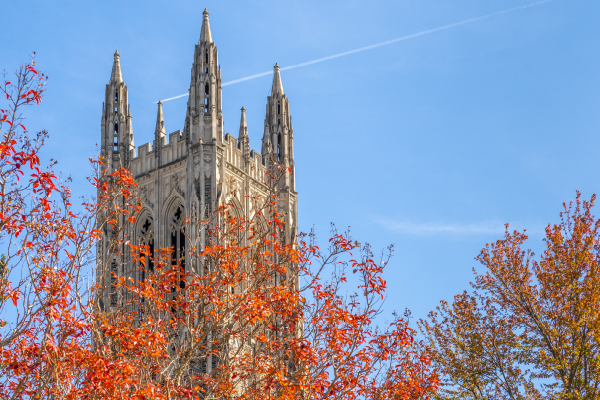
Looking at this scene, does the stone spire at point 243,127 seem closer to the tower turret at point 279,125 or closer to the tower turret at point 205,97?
the tower turret at point 279,125

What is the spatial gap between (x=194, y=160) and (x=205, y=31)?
7520 millimetres

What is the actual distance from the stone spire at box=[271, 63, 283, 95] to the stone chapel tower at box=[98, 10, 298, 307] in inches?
31.5

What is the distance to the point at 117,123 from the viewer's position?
159 ft

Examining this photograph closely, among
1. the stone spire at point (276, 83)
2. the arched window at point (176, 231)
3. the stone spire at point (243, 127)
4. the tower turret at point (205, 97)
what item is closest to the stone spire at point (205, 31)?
the tower turret at point (205, 97)

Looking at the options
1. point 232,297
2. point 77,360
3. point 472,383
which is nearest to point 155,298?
point 232,297

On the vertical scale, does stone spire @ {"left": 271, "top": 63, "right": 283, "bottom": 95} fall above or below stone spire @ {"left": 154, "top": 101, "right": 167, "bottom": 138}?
above

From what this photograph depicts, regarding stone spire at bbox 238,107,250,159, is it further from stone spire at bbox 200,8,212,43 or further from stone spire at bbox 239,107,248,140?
stone spire at bbox 200,8,212,43

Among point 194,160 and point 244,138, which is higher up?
point 244,138

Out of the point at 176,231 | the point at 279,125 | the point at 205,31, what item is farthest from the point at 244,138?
the point at 176,231

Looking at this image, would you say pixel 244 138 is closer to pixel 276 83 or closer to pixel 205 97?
pixel 205 97

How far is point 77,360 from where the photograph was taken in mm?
14406

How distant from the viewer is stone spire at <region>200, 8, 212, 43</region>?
4575 cm

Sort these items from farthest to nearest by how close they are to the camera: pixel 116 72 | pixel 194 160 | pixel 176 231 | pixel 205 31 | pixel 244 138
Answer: pixel 116 72, pixel 244 138, pixel 205 31, pixel 176 231, pixel 194 160

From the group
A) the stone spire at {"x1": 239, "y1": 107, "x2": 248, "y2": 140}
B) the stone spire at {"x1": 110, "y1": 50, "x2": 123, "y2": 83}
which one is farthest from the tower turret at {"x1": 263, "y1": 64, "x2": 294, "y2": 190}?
the stone spire at {"x1": 110, "y1": 50, "x2": 123, "y2": 83}
